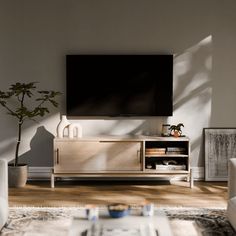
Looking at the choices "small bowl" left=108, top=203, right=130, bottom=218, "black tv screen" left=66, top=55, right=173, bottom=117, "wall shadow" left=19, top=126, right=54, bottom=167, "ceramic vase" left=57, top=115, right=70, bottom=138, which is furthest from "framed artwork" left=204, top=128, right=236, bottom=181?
"small bowl" left=108, top=203, right=130, bottom=218

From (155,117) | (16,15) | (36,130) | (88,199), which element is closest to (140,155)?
(155,117)

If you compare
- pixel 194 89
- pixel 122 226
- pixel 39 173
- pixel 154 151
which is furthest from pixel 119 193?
pixel 122 226

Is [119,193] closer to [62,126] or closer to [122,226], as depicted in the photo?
[62,126]

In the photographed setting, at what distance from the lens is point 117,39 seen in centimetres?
600

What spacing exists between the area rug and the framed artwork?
1502 mm

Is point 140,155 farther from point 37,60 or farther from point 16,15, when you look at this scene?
point 16,15

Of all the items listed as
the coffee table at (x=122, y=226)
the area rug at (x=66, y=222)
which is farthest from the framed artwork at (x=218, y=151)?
the coffee table at (x=122, y=226)

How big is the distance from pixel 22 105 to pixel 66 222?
204 centimetres

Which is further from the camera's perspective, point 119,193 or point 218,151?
point 218,151

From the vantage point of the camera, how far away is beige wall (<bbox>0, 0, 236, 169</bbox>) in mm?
5980

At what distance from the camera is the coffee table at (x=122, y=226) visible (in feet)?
9.70

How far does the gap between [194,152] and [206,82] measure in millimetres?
910

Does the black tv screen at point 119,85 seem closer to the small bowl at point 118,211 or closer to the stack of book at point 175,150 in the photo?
the stack of book at point 175,150

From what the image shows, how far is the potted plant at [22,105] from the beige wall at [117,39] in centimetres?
13
